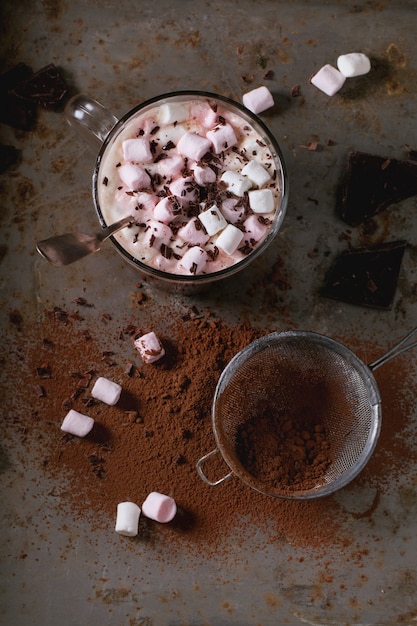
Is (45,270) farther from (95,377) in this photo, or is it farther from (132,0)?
(132,0)

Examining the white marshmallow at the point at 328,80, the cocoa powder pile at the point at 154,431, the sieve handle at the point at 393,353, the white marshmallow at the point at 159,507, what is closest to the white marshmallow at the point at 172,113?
the white marshmallow at the point at 328,80

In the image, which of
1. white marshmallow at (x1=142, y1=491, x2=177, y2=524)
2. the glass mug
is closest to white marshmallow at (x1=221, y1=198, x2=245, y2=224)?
the glass mug

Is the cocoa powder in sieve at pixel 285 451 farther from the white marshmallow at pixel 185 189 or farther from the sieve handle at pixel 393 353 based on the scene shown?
the white marshmallow at pixel 185 189

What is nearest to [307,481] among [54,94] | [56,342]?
[56,342]

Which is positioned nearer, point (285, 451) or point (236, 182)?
point (236, 182)

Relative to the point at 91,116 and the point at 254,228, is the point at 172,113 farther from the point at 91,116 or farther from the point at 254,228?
the point at 254,228

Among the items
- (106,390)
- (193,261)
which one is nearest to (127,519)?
(106,390)

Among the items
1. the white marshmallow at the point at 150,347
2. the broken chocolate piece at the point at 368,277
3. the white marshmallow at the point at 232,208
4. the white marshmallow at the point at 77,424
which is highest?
the white marshmallow at the point at 232,208
